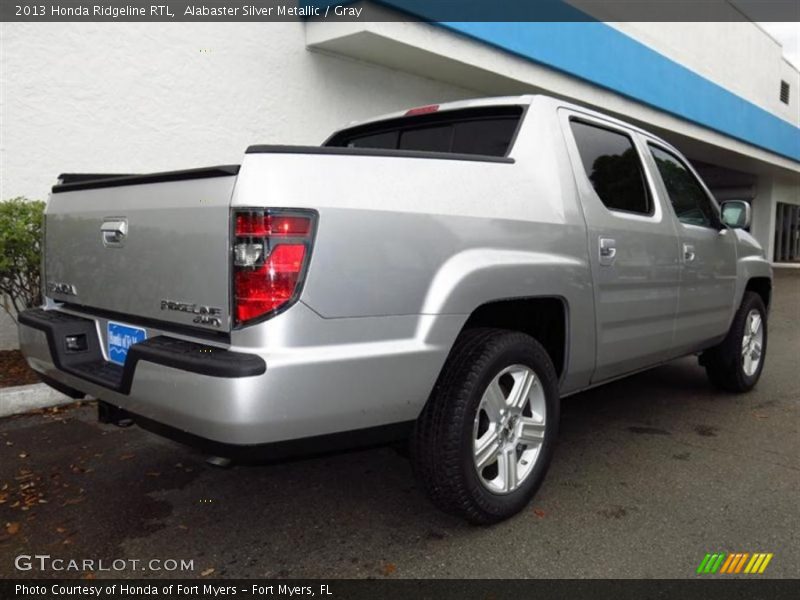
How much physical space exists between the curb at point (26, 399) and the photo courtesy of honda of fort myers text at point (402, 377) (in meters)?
0.02

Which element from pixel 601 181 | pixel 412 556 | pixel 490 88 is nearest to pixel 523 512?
pixel 412 556

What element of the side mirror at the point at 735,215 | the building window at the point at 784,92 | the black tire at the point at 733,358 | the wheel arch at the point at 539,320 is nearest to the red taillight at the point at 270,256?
the wheel arch at the point at 539,320

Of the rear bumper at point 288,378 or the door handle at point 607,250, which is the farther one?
the door handle at point 607,250

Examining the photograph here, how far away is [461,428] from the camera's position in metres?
2.43

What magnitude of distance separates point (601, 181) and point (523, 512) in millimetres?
1744

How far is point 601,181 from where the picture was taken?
3.34 metres

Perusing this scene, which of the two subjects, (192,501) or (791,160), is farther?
(791,160)

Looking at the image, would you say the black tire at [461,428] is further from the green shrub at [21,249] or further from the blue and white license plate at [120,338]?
the green shrub at [21,249]

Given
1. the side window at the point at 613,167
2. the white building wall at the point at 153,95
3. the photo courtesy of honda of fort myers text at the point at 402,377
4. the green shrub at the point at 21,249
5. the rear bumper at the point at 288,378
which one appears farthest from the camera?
the white building wall at the point at 153,95

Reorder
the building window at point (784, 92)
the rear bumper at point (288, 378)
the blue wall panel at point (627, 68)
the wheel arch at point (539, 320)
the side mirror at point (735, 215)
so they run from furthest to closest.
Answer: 1. the building window at point (784, 92)
2. the blue wall panel at point (627, 68)
3. the side mirror at point (735, 215)
4. the wheel arch at point (539, 320)
5. the rear bumper at point (288, 378)

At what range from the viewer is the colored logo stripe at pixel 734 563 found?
2422 millimetres

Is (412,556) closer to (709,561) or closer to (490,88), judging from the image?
(709,561)

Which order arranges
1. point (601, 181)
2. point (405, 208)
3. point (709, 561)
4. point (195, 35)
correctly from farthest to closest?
1. point (195, 35)
2. point (601, 181)
3. point (709, 561)
4. point (405, 208)

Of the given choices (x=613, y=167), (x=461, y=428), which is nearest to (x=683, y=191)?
(x=613, y=167)
